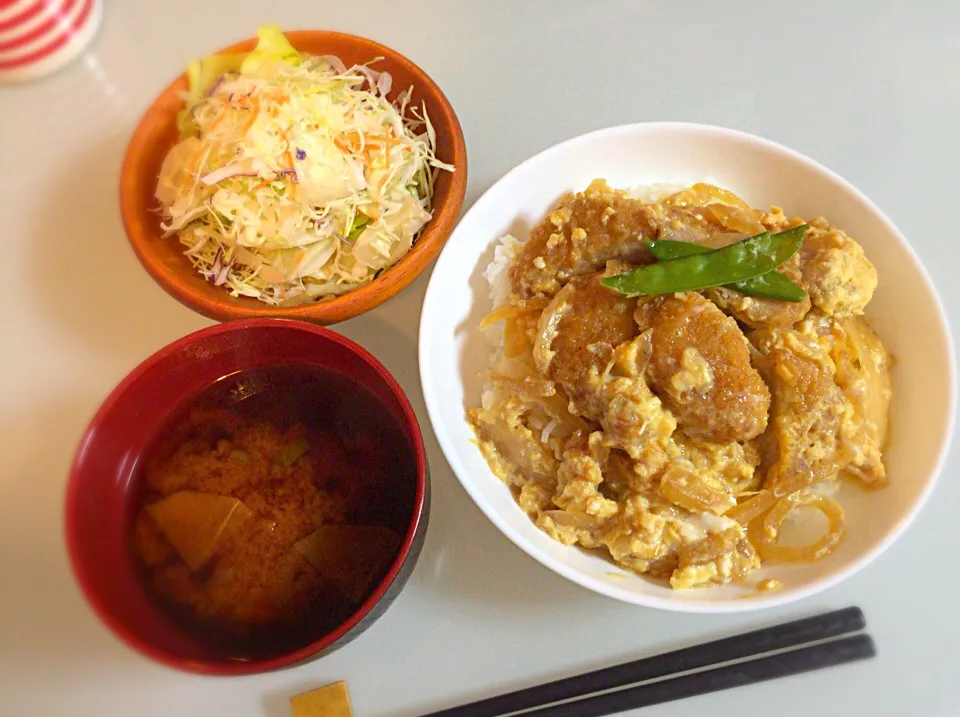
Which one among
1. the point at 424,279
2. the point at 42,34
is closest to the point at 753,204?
the point at 424,279

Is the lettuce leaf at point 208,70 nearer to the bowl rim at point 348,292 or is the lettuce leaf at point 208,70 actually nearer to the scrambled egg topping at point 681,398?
the bowl rim at point 348,292

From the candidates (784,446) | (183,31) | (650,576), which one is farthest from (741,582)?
(183,31)

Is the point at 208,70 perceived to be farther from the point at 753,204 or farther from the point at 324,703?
the point at 324,703

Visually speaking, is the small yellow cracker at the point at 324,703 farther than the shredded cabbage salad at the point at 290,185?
No

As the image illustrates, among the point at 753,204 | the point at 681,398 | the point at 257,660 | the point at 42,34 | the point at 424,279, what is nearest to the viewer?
the point at 257,660

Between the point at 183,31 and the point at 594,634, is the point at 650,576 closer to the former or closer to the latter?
the point at 594,634

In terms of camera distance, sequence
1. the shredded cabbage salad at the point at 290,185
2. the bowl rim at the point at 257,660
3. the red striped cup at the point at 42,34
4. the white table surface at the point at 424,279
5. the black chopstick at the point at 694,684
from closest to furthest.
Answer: the bowl rim at the point at 257,660 < the black chopstick at the point at 694,684 < the white table surface at the point at 424,279 < the shredded cabbage salad at the point at 290,185 < the red striped cup at the point at 42,34

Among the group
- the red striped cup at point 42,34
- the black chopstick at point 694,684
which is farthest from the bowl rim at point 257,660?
the red striped cup at point 42,34

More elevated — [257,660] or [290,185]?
[290,185]
